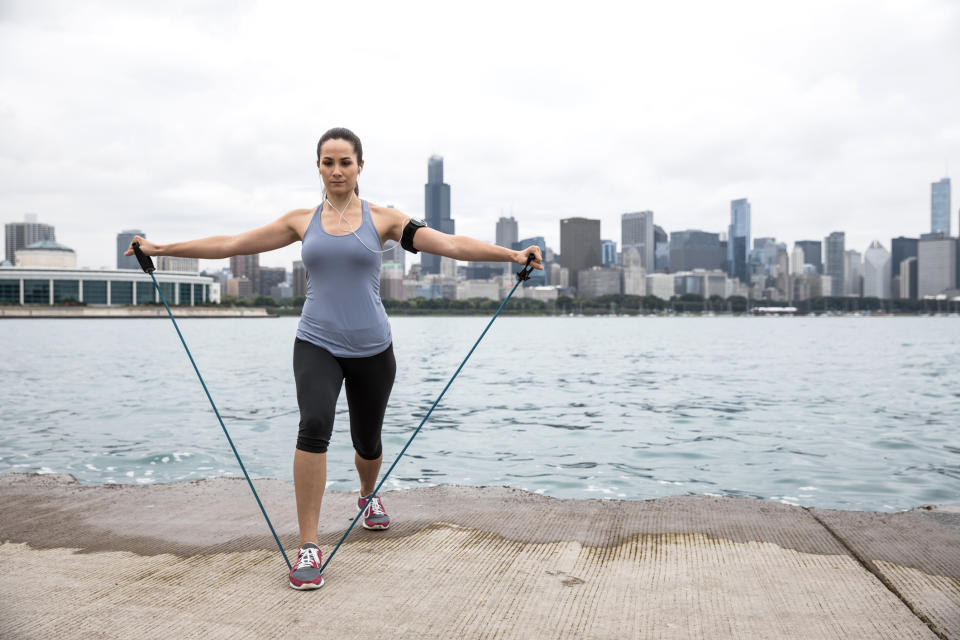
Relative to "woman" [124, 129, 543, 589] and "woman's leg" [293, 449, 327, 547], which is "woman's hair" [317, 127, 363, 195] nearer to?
"woman" [124, 129, 543, 589]

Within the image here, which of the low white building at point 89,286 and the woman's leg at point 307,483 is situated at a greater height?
the low white building at point 89,286

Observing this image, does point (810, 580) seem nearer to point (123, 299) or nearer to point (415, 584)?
point (415, 584)

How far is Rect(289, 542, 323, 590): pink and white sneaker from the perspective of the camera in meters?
3.15

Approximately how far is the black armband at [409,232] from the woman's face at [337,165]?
1.11 ft

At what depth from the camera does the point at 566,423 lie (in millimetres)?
12969

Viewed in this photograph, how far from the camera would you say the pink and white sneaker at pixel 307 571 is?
3.15 meters

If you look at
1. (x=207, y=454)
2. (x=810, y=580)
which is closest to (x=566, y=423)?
(x=207, y=454)

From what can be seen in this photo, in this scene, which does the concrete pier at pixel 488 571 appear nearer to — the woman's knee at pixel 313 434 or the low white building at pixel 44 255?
the woman's knee at pixel 313 434

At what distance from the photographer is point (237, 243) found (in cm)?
393

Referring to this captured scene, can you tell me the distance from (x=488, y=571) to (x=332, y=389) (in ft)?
3.57

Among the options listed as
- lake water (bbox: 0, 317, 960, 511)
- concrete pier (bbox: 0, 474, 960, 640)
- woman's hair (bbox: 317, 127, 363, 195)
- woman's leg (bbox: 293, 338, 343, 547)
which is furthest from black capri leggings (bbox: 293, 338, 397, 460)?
lake water (bbox: 0, 317, 960, 511)

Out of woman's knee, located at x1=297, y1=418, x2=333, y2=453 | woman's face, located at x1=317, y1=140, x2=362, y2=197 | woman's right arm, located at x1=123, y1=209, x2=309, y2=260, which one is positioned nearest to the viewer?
woman's knee, located at x1=297, y1=418, x2=333, y2=453

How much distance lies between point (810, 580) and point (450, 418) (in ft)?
34.9

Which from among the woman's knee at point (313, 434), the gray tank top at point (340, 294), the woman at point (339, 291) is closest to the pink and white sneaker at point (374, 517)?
the woman at point (339, 291)
